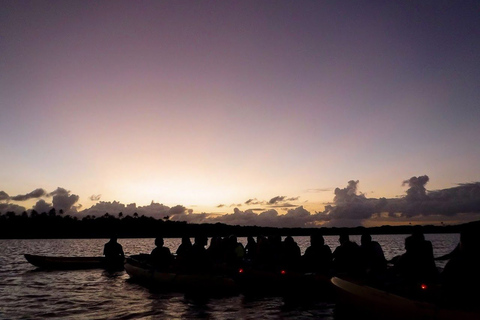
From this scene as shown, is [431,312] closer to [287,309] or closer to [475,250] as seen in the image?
[475,250]

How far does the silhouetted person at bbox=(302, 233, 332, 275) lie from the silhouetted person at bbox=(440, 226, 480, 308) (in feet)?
23.6

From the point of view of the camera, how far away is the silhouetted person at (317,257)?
49.6 ft

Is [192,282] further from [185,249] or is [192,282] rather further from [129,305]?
[129,305]

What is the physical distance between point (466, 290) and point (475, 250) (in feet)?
3.08

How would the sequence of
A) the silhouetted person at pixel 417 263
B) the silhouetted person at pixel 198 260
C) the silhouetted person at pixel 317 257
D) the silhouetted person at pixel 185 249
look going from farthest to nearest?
the silhouetted person at pixel 185 249 < the silhouetted person at pixel 198 260 < the silhouetted person at pixel 317 257 < the silhouetted person at pixel 417 263

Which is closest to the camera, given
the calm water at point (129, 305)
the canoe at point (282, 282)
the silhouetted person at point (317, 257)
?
the calm water at point (129, 305)

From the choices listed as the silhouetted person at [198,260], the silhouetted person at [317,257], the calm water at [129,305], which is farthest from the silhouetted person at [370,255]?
the silhouetted person at [198,260]

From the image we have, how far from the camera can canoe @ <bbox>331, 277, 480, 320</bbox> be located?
25.7 ft

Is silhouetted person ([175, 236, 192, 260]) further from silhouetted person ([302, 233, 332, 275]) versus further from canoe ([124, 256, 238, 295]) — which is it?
silhouetted person ([302, 233, 332, 275])

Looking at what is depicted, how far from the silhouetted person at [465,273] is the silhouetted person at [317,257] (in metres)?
7.19

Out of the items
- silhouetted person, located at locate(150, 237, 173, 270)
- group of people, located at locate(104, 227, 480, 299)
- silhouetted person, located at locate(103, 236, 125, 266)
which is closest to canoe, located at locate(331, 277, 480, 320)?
group of people, located at locate(104, 227, 480, 299)

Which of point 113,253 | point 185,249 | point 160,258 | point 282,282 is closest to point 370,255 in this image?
point 282,282

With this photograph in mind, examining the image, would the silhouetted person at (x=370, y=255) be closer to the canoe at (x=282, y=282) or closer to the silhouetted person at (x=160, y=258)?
the canoe at (x=282, y=282)

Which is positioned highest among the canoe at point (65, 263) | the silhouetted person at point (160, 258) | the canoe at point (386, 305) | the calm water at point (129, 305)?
the silhouetted person at point (160, 258)
